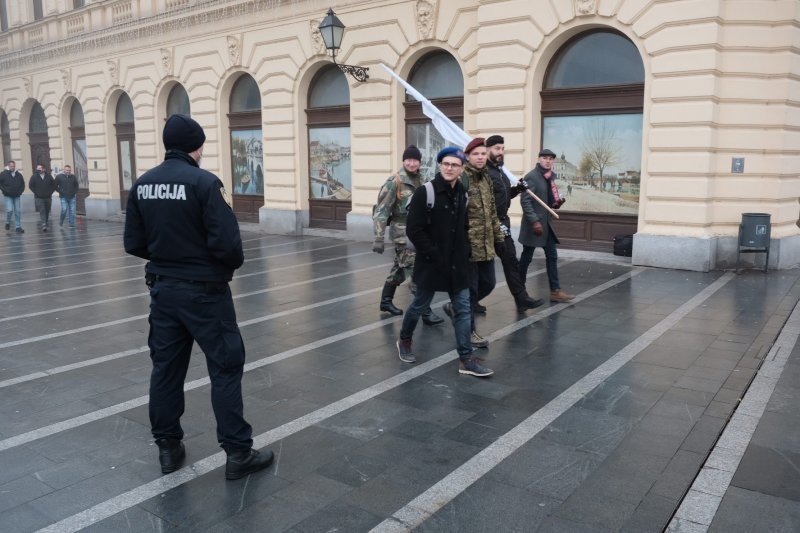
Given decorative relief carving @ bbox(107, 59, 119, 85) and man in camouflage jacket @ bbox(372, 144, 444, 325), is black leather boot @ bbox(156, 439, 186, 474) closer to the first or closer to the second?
man in camouflage jacket @ bbox(372, 144, 444, 325)

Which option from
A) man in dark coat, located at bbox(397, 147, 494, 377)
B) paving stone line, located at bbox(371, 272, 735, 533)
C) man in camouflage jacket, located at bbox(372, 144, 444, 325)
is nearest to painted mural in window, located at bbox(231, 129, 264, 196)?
man in camouflage jacket, located at bbox(372, 144, 444, 325)

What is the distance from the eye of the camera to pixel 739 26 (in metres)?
10.4

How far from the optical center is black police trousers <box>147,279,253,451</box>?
3.83 m

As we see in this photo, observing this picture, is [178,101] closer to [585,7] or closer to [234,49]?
[234,49]

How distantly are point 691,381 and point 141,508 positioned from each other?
13.8 ft

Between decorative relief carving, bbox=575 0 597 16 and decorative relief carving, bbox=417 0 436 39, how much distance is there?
3.28 m

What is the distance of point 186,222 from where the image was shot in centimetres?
377

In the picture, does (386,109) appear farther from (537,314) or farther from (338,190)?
(537,314)

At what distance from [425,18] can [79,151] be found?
15927mm

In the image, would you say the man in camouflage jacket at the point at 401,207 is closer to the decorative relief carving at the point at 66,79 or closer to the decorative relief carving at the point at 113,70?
the decorative relief carving at the point at 113,70

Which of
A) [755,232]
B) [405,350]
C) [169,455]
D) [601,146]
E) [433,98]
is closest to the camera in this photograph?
[169,455]

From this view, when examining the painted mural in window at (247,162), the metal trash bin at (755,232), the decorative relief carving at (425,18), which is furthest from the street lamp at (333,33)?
the metal trash bin at (755,232)

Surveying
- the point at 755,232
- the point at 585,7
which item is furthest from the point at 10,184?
the point at 755,232

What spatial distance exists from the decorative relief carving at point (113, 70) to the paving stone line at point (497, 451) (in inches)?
780
